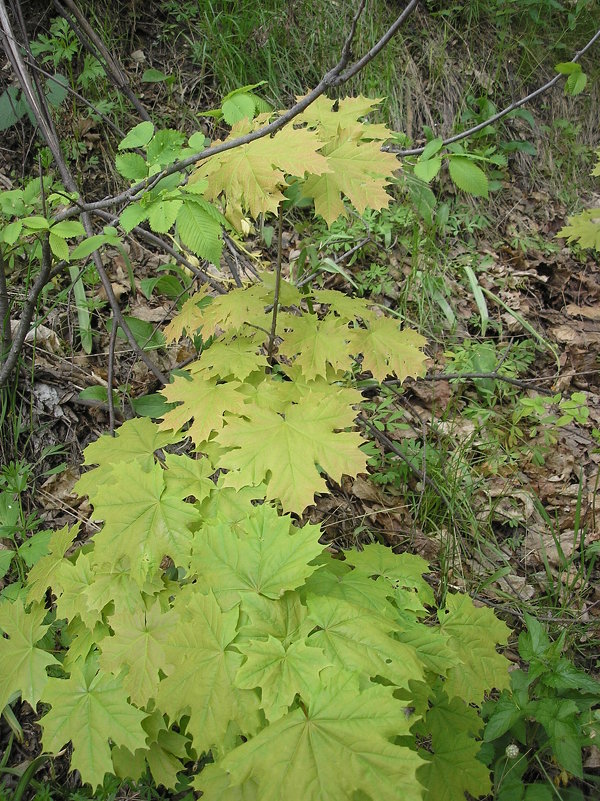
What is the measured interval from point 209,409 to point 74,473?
1.03 metres

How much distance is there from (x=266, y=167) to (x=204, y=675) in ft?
3.40

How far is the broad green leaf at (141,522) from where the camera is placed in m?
1.22

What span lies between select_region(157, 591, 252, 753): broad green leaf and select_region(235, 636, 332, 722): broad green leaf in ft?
0.18

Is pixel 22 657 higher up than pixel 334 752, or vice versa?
pixel 334 752

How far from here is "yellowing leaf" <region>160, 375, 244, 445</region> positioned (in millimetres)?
1426

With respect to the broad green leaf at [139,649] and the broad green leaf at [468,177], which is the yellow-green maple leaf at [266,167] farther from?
the broad green leaf at [139,649]

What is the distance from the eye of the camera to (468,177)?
57.4 inches

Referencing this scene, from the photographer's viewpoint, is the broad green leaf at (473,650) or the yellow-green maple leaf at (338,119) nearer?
the broad green leaf at (473,650)

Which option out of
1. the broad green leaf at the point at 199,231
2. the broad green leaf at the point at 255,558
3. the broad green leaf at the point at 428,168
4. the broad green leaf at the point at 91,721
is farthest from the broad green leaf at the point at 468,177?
the broad green leaf at the point at 91,721

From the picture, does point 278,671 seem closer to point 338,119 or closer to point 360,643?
point 360,643

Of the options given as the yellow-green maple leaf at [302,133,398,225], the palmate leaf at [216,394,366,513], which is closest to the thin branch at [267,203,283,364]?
the yellow-green maple leaf at [302,133,398,225]

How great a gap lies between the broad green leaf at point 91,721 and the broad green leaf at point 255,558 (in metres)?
0.36

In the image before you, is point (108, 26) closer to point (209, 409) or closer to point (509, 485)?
point (209, 409)

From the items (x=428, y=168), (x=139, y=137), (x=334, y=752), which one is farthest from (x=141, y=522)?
(x=428, y=168)
